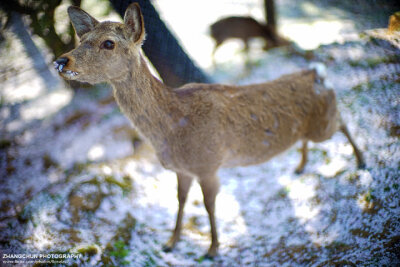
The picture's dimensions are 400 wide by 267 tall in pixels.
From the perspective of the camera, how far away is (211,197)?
2.77 meters

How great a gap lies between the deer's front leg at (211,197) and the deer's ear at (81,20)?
61.9 inches

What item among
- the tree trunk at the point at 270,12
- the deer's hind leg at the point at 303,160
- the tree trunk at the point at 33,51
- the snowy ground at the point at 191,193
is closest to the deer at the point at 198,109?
the snowy ground at the point at 191,193

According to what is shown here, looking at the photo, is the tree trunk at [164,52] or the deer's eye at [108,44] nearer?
the deer's eye at [108,44]

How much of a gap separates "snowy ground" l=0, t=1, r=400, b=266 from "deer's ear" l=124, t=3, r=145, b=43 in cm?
169

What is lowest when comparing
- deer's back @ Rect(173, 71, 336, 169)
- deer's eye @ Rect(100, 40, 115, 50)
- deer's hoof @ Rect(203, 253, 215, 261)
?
deer's hoof @ Rect(203, 253, 215, 261)

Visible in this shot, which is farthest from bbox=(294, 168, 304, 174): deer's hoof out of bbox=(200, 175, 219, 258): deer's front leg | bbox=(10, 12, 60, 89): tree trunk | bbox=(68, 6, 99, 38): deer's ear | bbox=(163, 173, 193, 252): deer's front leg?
bbox=(10, 12, 60, 89): tree trunk

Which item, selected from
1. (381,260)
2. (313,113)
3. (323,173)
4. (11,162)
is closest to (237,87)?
(313,113)

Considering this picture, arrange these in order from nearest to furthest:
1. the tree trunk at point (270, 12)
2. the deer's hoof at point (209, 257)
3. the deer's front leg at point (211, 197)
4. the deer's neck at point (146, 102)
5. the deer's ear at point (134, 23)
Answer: the deer's ear at point (134, 23) → the deer's neck at point (146, 102) → the deer's front leg at point (211, 197) → the deer's hoof at point (209, 257) → the tree trunk at point (270, 12)

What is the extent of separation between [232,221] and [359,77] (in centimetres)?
232

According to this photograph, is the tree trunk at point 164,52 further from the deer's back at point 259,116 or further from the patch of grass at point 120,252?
the patch of grass at point 120,252

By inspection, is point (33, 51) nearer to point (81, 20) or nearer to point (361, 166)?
point (81, 20)

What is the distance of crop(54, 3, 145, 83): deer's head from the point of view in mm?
1891

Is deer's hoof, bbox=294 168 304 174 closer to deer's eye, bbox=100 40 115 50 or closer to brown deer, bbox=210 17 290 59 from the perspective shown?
deer's eye, bbox=100 40 115 50

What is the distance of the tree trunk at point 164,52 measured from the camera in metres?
2.55
